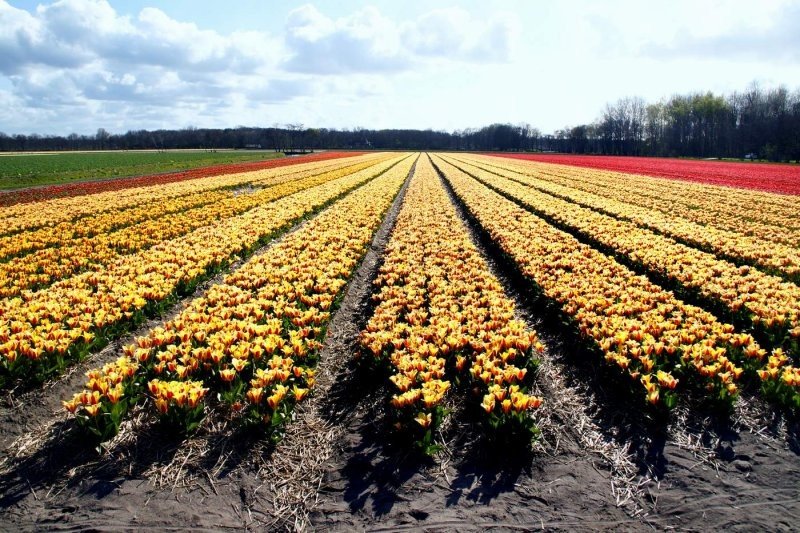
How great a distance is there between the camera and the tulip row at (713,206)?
14227 mm

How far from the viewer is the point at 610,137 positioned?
125m

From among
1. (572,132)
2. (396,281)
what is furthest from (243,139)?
(396,281)

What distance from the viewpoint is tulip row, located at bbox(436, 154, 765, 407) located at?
16.1 ft

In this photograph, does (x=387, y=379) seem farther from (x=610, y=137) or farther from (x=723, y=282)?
(x=610, y=137)

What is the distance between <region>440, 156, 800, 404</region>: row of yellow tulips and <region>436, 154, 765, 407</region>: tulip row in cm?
49

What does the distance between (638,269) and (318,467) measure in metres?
8.79

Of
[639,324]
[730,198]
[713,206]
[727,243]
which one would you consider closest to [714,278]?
[639,324]

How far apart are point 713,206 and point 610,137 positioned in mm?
118695

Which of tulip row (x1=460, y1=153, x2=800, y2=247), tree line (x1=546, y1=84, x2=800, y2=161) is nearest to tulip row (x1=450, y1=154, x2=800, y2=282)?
tulip row (x1=460, y1=153, x2=800, y2=247)

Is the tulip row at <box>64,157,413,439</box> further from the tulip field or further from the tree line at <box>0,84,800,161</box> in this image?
the tree line at <box>0,84,800,161</box>

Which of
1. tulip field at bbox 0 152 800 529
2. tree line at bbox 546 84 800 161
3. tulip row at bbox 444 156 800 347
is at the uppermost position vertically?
tree line at bbox 546 84 800 161

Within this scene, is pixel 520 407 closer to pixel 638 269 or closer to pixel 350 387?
pixel 350 387

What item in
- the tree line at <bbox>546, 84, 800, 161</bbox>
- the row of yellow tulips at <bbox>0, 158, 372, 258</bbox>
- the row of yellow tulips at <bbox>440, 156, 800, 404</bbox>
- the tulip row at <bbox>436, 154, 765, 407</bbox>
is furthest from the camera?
the tree line at <bbox>546, 84, 800, 161</bbox>

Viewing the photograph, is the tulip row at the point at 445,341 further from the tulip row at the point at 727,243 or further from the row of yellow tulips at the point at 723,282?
the tulip row at the point at 727,243
